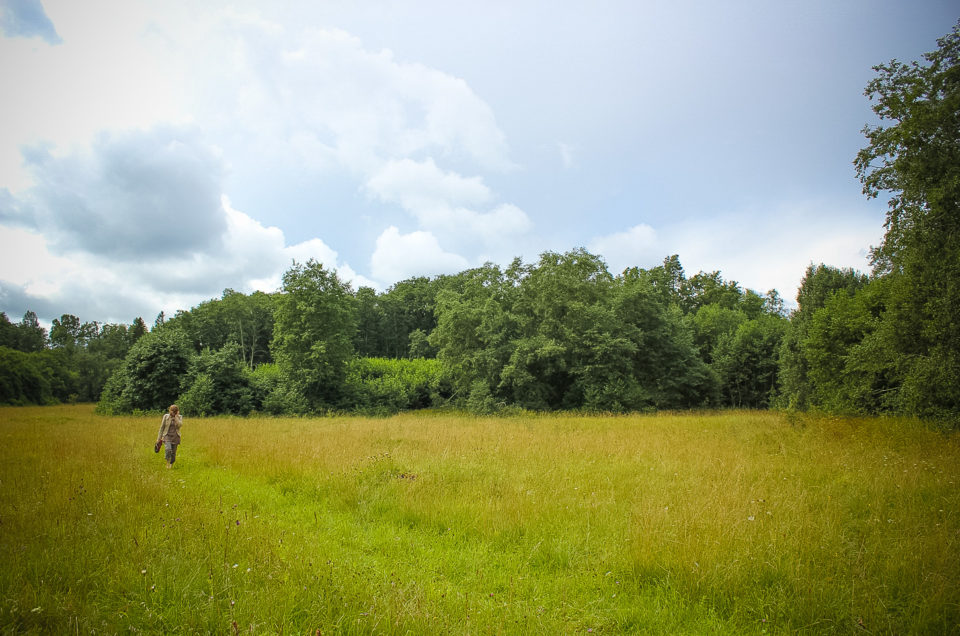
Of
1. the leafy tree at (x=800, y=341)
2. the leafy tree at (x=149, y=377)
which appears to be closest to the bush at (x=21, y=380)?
the leafy tree at (x=149, y=377)

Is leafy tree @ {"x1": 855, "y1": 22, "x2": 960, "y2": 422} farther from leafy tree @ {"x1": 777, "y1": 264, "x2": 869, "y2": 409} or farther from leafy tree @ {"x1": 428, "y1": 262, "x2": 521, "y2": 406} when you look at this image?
leafy tree @ {"x1": 428, "y1": 262, "x2": 521, "y2": 406}

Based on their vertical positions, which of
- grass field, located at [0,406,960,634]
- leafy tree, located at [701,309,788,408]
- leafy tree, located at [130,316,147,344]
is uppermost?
leafy tree, located at [130,316,147,344]

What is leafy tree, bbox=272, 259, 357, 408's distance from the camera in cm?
2877

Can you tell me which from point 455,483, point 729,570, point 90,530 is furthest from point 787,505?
point 90,530

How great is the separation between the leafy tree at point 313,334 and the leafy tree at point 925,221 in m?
29.8

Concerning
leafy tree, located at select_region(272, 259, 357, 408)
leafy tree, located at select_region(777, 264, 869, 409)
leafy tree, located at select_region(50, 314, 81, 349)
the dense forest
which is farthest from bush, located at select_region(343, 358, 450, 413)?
leafy tree, located at select_region(50, 314, 81, 349)

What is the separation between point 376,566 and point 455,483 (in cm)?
326

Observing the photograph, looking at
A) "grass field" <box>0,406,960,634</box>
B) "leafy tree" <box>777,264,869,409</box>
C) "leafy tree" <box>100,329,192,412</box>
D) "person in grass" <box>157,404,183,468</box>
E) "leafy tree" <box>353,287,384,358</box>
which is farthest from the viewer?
"leafy tree" <box>353,287,384,358</box>

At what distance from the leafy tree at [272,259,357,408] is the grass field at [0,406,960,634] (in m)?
19.8

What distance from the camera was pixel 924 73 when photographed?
1188 cm

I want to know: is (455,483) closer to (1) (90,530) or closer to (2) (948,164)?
(1) (90,530)

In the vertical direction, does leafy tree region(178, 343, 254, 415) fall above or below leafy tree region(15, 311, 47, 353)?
below

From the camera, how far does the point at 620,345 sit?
26.6m

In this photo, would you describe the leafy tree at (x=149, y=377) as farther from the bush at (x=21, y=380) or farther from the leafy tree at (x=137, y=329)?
the leafy tree at (x=137, y=329)
